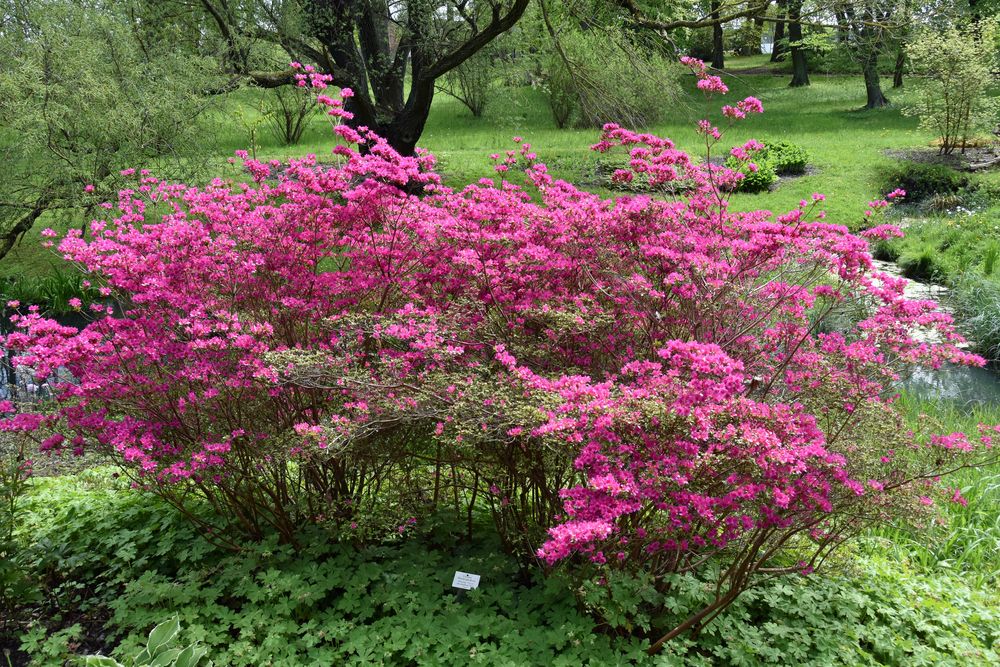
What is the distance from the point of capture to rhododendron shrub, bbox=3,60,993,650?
2891 millimetres

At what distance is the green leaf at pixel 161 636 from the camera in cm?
310

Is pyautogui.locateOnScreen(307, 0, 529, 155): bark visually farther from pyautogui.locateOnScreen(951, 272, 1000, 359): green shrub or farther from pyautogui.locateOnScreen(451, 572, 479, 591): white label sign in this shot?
pyautogui.locateOnScreen(451, 572, 479, 591): white label sign

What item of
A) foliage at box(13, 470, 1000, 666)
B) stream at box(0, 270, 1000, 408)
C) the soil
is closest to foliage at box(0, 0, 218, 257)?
stream at box(0, 270, 1000, 408)

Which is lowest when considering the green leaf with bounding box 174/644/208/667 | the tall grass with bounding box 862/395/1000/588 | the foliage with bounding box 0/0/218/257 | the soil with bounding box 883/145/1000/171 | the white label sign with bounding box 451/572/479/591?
the tall grass with bounding box 862/395/1000/588

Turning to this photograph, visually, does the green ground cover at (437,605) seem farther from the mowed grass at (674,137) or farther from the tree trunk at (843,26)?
the tree trunk at (843,26)

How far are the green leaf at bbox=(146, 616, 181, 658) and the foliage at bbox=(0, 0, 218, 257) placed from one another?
7.67m

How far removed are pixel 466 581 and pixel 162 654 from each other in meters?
1.38

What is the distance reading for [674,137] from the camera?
1973cm

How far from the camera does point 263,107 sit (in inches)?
493

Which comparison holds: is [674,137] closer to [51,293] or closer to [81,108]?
[81,108]

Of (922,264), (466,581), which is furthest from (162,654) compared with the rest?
(922,264)

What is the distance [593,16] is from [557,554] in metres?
10.6

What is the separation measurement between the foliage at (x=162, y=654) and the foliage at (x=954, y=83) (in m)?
18.2

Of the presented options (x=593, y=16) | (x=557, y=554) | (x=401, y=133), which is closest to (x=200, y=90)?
(x=401, y=133)
